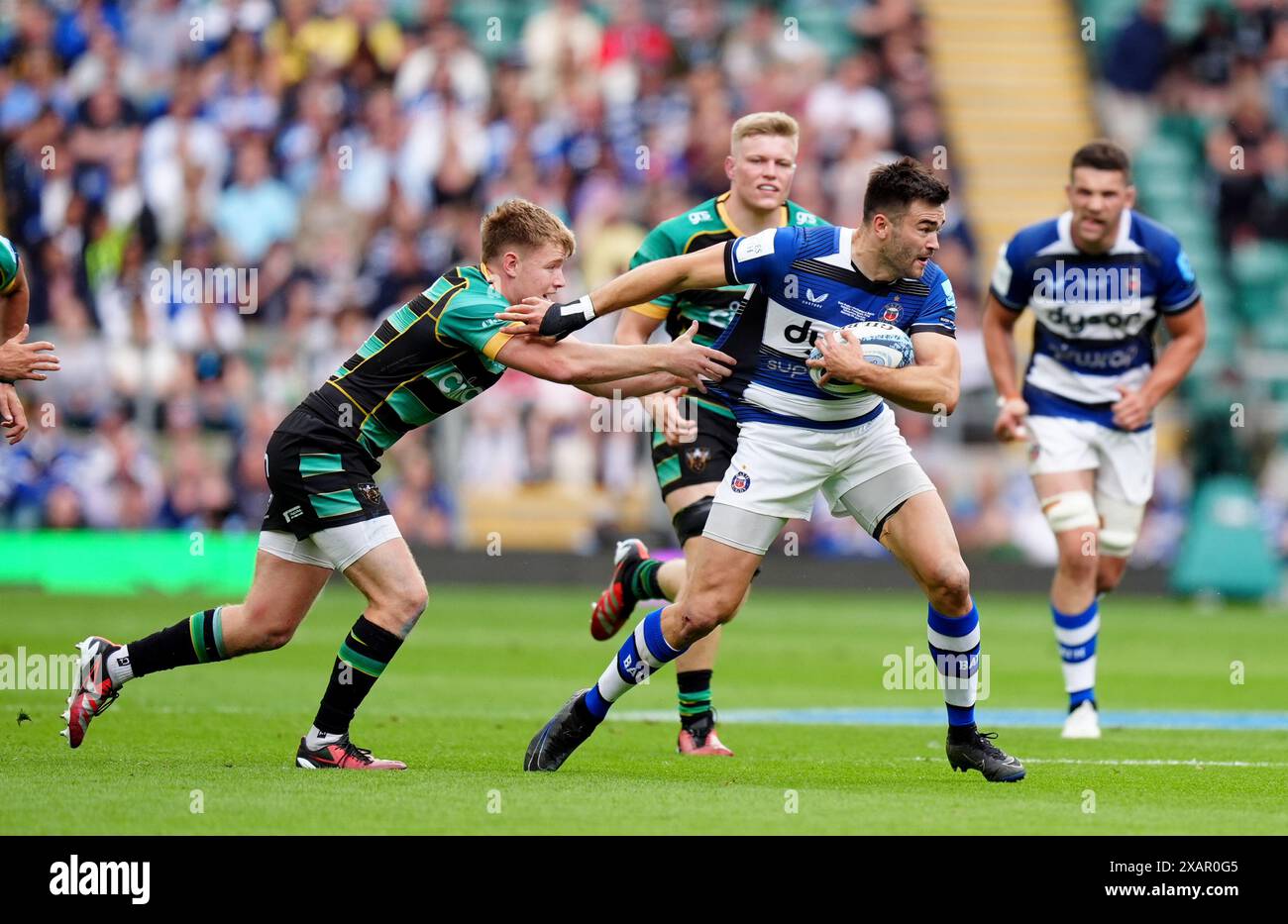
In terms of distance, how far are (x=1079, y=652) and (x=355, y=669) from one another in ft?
14.0

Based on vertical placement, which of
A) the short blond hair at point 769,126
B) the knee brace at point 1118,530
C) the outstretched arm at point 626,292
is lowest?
the knee brace at point 1118,530

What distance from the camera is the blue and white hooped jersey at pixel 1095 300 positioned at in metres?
10.9

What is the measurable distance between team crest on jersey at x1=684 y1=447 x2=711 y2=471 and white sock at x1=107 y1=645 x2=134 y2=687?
2761 mm

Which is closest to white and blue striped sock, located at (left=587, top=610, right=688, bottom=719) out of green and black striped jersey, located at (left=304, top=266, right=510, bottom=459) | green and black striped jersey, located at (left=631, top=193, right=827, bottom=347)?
green and black striped jersey, located at (left=304, top=266, right=510, bottom=459)

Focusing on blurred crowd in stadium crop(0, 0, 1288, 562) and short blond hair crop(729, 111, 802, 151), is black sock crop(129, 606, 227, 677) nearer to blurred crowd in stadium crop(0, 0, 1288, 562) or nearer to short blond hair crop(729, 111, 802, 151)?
short blond hair crop(729, 111, 802, 151)

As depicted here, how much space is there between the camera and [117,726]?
9.99 metres

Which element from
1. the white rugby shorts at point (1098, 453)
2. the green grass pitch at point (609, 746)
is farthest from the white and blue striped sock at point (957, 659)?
the white rugby shorts at point (1098, 453)

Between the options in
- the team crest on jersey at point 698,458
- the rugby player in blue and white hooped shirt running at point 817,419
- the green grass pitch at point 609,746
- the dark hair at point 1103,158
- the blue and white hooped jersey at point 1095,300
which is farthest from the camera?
the blue and white hooped jersey at point 1095,300

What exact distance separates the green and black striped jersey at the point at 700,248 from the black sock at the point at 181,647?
2615 millimetres

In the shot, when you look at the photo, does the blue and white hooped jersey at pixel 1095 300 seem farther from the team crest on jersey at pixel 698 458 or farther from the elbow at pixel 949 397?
the elbow at pixel 949 397

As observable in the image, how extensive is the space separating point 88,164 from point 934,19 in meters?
12.6

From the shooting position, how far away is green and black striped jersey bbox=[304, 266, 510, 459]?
27.3 feet
